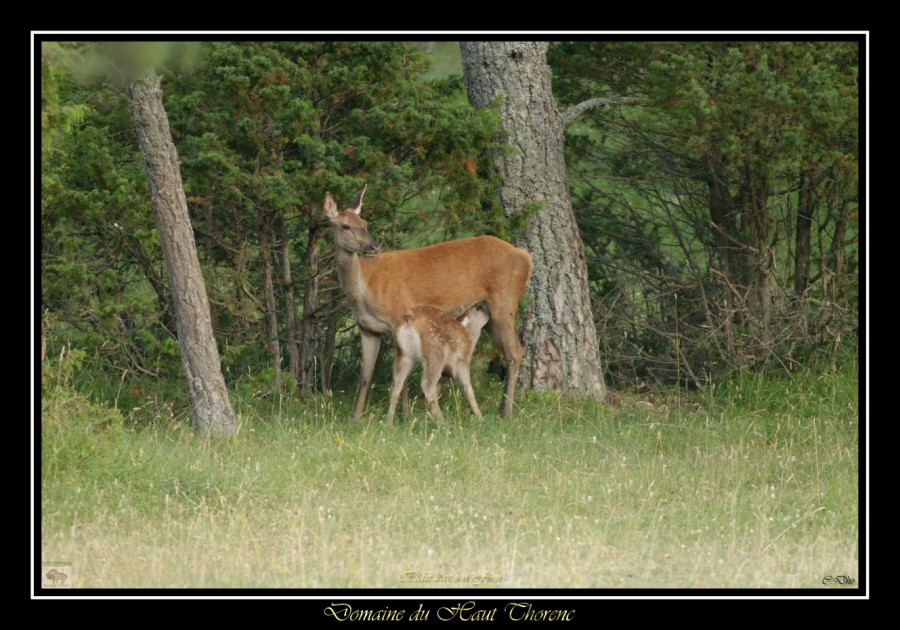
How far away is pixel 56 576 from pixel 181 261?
3.43 meters

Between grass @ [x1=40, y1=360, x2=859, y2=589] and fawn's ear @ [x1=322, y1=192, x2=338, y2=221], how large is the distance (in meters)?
1.71

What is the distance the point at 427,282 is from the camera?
10664 mm

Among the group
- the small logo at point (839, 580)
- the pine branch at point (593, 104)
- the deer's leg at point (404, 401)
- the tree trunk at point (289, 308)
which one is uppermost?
the pine branch at point (593, 104)

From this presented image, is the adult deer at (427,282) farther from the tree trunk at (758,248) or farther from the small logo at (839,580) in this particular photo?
the small logo at (839,580)

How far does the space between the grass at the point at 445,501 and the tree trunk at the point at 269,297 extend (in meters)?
0.76

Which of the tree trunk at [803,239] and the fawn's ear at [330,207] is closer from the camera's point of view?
the fawn's ear at [330,207]

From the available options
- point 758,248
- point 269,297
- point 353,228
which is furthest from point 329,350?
point 758,248

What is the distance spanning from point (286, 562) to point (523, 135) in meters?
6.29

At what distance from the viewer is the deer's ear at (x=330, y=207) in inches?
390

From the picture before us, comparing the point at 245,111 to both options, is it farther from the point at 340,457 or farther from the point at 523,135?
the point at 340,457

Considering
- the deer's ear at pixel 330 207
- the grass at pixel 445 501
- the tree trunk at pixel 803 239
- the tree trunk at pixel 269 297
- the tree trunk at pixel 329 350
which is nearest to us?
the grass at pixel 445 501

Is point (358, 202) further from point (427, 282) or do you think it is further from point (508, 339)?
point (508, 339)

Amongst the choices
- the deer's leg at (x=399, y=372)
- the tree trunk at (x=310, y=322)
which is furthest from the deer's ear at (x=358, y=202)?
the deer's leg at (x=399, y=372)
